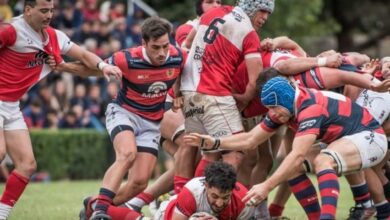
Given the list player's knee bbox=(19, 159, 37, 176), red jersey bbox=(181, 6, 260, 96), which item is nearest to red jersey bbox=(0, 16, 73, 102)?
player's knee bbox=(19, 159, 37, 176)

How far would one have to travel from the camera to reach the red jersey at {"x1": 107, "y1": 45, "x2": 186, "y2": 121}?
1051 centimetres

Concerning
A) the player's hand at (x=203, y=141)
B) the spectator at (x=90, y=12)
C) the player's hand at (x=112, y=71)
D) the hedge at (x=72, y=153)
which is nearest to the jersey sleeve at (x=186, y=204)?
the player's hand at (x=203, y=141)

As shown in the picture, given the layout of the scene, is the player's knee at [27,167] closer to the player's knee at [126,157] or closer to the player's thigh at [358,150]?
the player's knee at [126,157]

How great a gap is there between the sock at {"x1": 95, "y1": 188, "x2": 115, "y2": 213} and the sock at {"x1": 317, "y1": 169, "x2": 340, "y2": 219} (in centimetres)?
226

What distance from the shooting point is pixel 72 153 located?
20.1 metres

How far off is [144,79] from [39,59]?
3.85 feet

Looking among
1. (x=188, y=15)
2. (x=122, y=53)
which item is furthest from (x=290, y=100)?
(x=188, y=15)

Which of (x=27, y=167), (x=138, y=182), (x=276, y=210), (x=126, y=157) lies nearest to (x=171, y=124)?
(x=138, y=182)

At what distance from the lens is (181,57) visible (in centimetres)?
1064

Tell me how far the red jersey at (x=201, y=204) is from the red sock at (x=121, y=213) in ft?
2.39

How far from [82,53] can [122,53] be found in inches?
20.3

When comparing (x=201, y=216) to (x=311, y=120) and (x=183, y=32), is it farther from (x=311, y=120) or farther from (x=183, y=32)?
(x=183, y=32)

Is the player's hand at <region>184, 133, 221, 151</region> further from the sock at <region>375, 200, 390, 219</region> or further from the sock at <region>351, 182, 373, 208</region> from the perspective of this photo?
the sock at <region>375, 200, 390, 219</region>

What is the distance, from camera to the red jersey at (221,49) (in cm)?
1037
